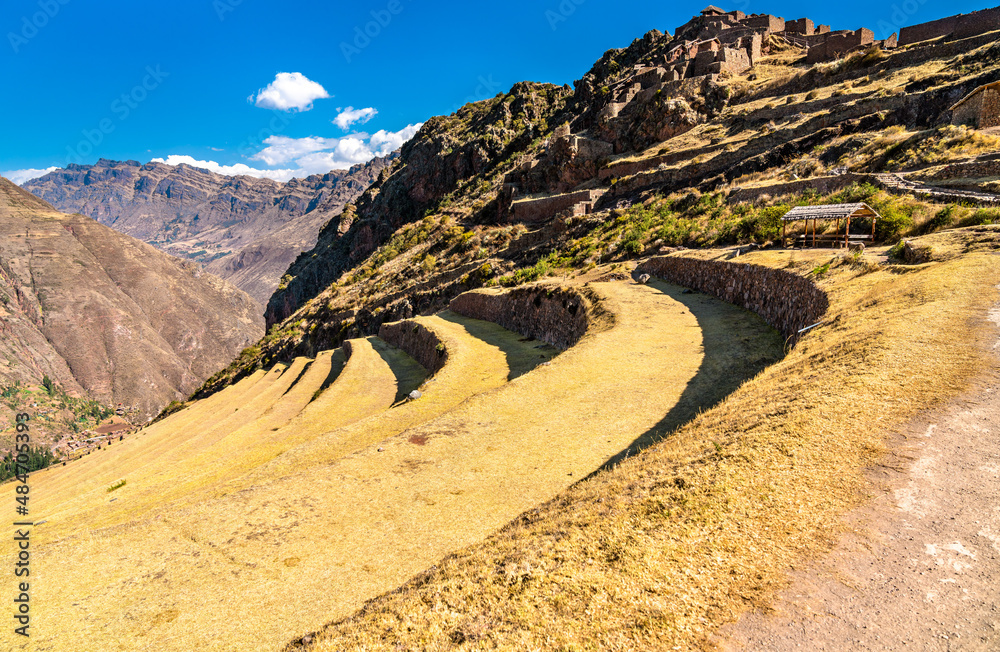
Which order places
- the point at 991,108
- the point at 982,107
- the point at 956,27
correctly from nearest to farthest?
the point at 991,108
the point at 982,107
the point at 956,27

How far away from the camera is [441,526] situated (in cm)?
764

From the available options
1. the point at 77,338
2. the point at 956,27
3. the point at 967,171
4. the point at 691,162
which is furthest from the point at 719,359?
the point at 77,338

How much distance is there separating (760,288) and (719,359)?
5472 mm

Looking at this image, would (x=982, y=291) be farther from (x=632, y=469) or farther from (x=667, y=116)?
(x=667, y=116)

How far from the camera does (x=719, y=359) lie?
13039 millimetres

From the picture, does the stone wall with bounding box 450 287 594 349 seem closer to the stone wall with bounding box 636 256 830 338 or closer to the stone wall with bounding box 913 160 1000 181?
the stone wall with bounding box 636 256 830 338

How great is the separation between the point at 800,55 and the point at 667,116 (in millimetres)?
19867

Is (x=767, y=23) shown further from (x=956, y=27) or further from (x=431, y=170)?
(x=431, y=170)

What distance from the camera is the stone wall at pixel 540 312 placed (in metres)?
20.2

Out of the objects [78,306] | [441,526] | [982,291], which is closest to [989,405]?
[982,291]

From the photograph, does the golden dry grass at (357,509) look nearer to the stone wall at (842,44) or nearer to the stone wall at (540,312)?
the stone wall at (540,312)

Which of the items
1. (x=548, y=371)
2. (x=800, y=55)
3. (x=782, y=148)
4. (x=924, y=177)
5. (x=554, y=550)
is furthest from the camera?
(x=800, y=55)

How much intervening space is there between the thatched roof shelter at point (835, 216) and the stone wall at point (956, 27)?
129ft

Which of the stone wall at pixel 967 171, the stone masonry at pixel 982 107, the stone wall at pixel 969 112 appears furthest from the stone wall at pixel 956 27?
the stone wall at pixel 967 171
